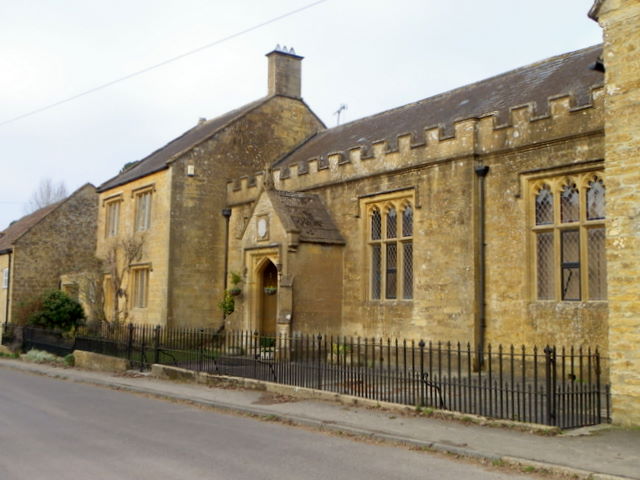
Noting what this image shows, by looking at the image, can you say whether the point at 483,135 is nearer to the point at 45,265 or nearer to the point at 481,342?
the point at 481,342

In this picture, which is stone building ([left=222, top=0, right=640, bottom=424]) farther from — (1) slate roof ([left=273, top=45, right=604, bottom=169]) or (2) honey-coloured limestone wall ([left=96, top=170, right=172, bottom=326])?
(2) honey-coloured limestone wall ([left=96, top=170, right=172, bottom=326])

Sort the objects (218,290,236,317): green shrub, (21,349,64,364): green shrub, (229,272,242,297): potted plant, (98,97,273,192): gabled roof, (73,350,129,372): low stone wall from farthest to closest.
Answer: (98,97,273,192): gabled roof < (218,290,236,317): green shrub < (229,272,242,297): potted plant < (21,349,64,364): green shrub < (73,350,129,372): low stone wall

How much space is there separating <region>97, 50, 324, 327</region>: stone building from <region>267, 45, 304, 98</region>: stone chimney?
43 mm

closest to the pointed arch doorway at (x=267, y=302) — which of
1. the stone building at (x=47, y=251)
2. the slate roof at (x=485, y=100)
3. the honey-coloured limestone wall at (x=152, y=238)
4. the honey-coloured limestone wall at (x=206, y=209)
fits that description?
the honey-coloured limestone wall at (x=206, y=209)

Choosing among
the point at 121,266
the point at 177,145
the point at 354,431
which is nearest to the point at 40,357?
the point at 121,266

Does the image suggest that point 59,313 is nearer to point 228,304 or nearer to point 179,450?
point 228,304

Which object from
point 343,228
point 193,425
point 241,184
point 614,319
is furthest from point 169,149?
point 614,319

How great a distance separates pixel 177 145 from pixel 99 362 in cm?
1395

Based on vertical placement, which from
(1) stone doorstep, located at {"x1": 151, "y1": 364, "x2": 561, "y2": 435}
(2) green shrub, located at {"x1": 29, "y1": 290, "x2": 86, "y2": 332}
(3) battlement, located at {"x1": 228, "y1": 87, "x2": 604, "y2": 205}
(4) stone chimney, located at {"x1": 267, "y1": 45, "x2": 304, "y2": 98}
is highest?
(4) stone chimney, located at {"x1": 267, "y1": 45, "x2": 304, "y2": 98}

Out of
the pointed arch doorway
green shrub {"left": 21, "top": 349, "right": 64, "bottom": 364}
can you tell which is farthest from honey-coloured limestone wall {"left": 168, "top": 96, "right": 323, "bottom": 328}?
green shrub {"left": 21, "top": 349, "right": 64, "bottom": 364}

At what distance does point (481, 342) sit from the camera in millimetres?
16172

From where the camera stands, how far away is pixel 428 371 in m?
15.7

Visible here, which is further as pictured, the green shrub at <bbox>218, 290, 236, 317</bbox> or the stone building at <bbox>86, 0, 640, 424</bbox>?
the green shrub at <bbox>218, 290, 236, 317</bbox>

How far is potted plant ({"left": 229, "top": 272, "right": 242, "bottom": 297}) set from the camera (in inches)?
901
